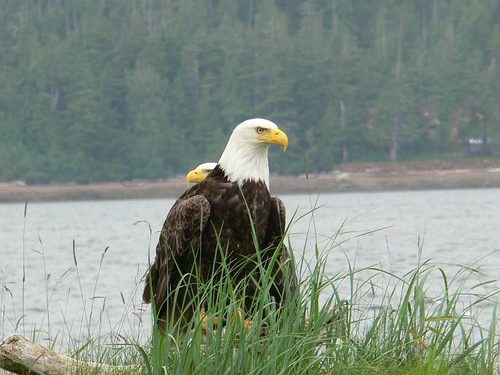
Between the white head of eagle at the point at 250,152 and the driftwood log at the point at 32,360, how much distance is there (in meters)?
1.53

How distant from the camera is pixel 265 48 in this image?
78.1 meters

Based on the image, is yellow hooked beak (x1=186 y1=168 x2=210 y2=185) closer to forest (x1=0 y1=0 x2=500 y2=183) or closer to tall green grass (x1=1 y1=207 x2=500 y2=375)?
tall green grass (x1=1 y1=207 x2=500 y2=375)

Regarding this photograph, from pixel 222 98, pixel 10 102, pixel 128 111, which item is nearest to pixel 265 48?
pixel 222 98

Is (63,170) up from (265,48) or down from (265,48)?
down

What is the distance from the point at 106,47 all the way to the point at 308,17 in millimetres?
15030

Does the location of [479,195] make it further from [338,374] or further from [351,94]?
[338,374]

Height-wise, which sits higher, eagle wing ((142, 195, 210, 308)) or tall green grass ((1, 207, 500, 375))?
eagle wing ((142, 195, 210, 308))

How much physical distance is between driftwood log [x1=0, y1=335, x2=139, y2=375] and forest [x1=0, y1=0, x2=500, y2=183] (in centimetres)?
6007

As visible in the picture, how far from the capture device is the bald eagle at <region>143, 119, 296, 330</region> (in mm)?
5930

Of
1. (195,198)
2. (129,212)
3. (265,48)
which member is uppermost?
(265,48)

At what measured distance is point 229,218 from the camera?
19.6 ft

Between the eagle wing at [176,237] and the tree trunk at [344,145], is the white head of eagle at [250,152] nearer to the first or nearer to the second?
the eagle wing at [176,237]

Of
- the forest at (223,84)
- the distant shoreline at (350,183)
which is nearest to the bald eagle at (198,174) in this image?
the distant shoreline at (350,183)

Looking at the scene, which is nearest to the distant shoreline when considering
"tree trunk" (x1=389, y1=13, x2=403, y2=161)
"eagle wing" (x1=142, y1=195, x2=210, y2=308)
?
"tree trunk" (x1=389, y1=13, x2=403, y2=161)
